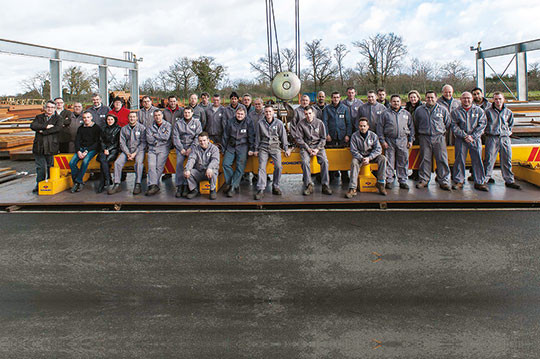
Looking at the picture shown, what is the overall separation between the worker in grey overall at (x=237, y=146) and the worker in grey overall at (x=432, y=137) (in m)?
3.26

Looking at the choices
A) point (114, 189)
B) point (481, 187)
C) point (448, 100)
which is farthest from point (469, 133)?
point (114, 189)

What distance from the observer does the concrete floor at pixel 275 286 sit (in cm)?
354

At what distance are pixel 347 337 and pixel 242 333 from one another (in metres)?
0.89

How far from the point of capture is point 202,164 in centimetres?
809

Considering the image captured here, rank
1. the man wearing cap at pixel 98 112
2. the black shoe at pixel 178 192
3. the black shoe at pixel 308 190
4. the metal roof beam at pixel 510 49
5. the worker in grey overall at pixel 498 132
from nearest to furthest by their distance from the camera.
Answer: the worker in grey overall at pixel 498 132, the black shoe at pixel 308 190, the black shoe at pixel 178 192, the man wearing cap at pixel 98 112, the metal roof beam at pixel 510 49

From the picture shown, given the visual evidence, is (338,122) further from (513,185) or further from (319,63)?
(319,63)

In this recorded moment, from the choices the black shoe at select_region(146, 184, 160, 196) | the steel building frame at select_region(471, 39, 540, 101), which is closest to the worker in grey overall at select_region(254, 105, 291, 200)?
the black shoe at select_region(146, 184, 160, 196)

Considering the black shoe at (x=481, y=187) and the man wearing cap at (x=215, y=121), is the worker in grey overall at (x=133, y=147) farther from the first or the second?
the black shoe at (x=481, y=187)

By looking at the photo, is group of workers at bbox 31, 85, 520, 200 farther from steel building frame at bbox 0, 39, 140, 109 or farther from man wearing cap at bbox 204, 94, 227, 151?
steel building frame at bbox 0, 39, 140, 109

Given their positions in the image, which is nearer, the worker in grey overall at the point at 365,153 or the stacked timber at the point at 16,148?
the worker in grey overall at the point at 365,153

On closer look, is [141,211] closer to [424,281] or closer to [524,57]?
[424,281]

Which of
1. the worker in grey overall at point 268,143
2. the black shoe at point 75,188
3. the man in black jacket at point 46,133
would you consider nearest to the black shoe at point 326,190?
the worker in grey overall at point 268,143

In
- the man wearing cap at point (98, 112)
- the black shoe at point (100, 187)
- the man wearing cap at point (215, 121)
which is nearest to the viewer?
the black shoe at point (100, 187)

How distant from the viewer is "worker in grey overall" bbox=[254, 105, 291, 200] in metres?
8.09
